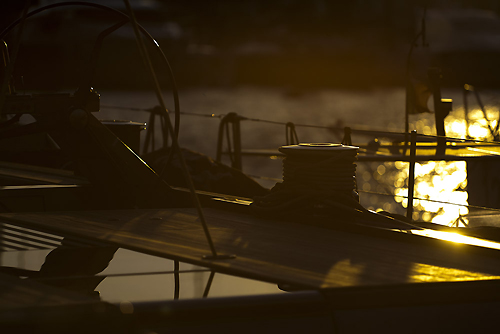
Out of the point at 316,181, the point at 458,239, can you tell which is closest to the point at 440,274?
the point at 458,239

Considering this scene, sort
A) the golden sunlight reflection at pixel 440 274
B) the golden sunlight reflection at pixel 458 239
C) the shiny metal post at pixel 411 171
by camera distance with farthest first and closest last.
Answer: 1. the shiny metal post at pixel 411 171
2. the golden sunlight reflection at pixel 458 239
3. the golden sunlight reflection at pixel 440 274

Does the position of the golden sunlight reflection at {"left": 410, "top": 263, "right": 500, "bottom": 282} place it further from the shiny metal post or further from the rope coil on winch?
the shiny metal post

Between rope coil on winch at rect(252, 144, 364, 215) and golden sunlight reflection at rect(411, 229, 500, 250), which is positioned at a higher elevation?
rope coil on winch at rect(252, 144, 364, 215)

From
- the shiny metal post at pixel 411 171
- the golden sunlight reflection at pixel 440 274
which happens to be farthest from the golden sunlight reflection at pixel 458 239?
the shiny metal post at pixel 411 171

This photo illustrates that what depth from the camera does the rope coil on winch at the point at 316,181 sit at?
3.50m

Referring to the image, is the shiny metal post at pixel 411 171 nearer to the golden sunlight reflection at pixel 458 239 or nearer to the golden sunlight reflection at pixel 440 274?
the golden sunlight reflection at pixel 458 239

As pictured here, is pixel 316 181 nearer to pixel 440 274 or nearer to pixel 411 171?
pixel 440 274

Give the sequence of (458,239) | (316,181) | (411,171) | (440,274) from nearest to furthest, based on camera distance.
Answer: (440,274), (458,239), (316,181), (411,171)

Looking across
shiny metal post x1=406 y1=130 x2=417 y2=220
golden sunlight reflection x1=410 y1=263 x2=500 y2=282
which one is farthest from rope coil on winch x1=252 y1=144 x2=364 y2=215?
shiny metal post x1=406 y1=130 x2=417 y2=220

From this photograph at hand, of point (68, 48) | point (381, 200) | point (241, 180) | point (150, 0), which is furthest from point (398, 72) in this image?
point (241, 180)

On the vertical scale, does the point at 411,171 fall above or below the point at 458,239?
above

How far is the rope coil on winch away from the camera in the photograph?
3502 mm

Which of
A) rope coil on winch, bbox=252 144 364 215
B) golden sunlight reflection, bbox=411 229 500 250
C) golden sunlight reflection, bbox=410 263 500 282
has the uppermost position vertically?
rope coil on winch, bbox=252 144 364 215

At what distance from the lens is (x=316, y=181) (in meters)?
3.54
